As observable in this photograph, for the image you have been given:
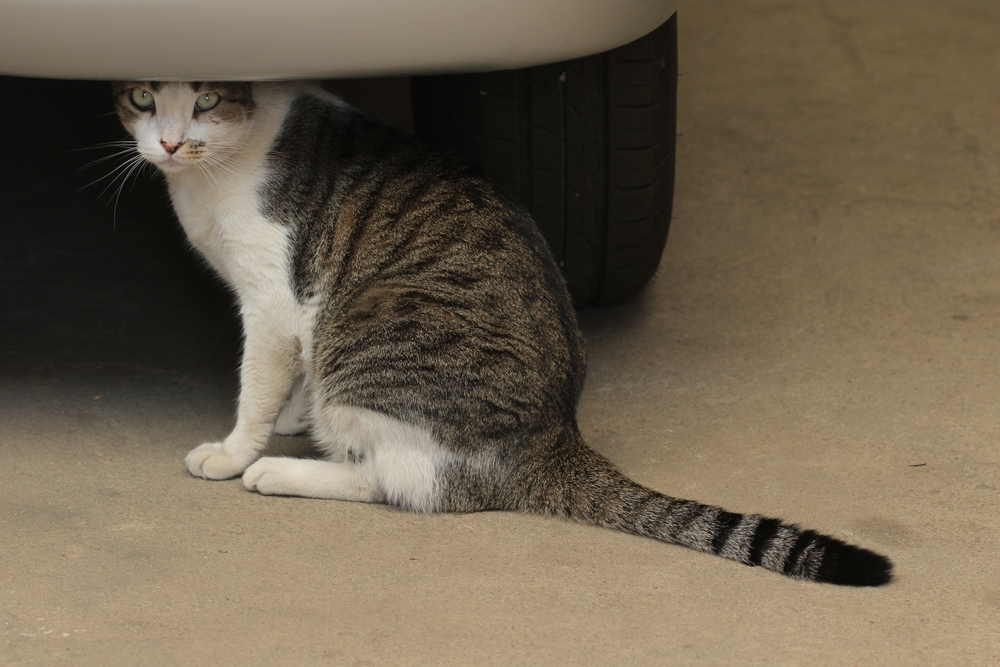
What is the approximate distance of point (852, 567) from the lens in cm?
199

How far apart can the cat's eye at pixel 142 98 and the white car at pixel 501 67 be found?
0.71ft

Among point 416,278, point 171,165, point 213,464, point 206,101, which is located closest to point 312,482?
point 213,464

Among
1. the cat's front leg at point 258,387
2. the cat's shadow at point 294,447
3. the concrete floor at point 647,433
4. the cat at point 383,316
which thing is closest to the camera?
the concrete floor at point 647,433

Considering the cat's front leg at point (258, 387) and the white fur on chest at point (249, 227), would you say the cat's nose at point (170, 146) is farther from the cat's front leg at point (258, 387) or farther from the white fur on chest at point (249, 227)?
the cat's front leg at point (258, 387)

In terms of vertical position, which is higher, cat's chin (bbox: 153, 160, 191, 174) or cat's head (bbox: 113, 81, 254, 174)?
cat's head (bbox: 113, 81, 254, 174)

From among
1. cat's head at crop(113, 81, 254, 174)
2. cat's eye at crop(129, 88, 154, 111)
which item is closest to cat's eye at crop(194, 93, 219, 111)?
cat's head at crop(113, 81, 254, 174)

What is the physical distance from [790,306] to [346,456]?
1640 millimetres

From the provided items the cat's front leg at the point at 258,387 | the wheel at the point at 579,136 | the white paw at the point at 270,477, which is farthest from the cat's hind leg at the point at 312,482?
the wheel at the point at 579,136

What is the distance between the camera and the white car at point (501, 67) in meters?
2.01

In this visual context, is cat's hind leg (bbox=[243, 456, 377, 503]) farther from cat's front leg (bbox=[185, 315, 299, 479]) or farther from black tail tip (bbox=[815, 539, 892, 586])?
black tail tip (bbox=[815, 539, 892, 586])

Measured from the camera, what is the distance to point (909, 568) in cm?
209

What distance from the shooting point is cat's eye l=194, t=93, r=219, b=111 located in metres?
2.40

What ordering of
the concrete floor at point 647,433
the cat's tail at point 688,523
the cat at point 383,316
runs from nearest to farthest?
the concrete floor at point 647,433 → the cat's tail at point 688,523 → the cat at point 383,316

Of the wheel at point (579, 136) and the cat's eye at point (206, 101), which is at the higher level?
the cat's eye at point (206, 101)
